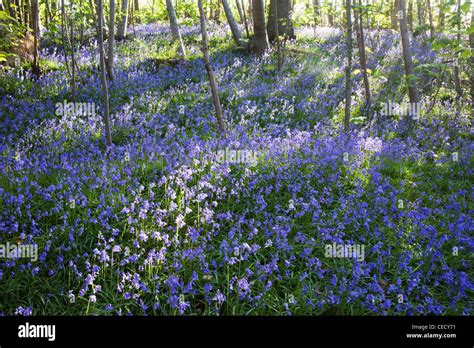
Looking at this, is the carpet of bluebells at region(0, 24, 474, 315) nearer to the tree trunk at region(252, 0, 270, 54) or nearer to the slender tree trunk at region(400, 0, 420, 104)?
the slender tree trunk at region(400, 0, 420, 104)

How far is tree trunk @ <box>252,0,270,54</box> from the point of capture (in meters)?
12.4

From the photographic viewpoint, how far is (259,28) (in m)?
12.9

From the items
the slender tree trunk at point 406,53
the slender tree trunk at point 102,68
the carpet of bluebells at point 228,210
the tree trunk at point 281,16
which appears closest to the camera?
the carpet of bluebells at point 228,210

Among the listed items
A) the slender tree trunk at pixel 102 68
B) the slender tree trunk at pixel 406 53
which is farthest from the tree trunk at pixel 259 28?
the slender tree trunk at pixel 102 68

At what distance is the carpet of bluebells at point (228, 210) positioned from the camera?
3.98 m

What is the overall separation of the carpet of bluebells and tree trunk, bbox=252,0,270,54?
409cm

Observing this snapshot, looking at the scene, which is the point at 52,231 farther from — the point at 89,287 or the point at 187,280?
the point at 187,280

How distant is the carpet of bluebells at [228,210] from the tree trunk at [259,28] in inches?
161

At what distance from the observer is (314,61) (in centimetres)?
1266

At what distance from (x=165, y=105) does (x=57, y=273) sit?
5775mm

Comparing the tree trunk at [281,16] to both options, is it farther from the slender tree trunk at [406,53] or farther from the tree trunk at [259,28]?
the slender tree trunk at [406,53]

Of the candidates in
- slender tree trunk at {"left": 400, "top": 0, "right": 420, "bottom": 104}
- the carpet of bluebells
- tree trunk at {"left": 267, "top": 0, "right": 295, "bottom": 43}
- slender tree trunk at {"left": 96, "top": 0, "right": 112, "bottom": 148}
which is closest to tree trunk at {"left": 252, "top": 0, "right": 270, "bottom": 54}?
tree trunk at {"left": 267, "top": 0, "right": 295, "bottom": 43}

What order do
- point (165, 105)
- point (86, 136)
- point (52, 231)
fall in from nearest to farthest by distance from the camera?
1. point (52, 231)
2. point (86, 136)
3. point (165, 105)


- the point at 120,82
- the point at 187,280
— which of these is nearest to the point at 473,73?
the point at 120,82
